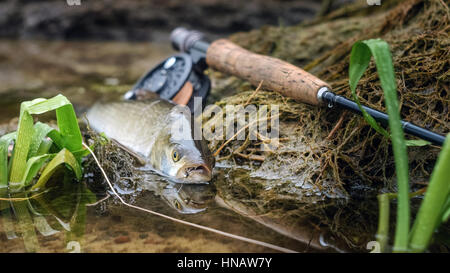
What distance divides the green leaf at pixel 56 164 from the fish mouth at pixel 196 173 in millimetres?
653

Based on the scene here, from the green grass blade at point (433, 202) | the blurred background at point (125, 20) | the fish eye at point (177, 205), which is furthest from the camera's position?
the blurred background at point (125, 20)

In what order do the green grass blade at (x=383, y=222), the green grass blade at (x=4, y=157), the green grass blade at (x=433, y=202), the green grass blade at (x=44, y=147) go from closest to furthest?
the green grass blade at (x=433, y=202) → the green grass blade at (x=383, y=222) → the green grass blade at (x=4, y=157) → the green grass blade at (x=44, y=147)

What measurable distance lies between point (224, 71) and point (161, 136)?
98 cm

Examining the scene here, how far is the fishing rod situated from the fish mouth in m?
0.81

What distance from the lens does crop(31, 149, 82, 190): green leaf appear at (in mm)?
2449

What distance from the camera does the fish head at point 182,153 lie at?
2694mm

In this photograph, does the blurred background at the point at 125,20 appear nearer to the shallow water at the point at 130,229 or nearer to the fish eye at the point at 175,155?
the fish eye at the point at 175,155

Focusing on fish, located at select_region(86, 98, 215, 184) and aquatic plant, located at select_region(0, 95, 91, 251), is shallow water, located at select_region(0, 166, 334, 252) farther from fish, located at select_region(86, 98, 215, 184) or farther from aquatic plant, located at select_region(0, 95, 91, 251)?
fish, located at select_region(86, 98, 215, 184)

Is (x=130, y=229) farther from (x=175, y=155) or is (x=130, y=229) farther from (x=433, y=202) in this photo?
(x=433, y=202)

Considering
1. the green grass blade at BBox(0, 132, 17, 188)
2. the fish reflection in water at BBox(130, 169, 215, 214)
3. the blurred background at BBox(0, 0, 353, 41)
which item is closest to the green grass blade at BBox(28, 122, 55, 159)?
the green grass blade at BBox(0, 132, 17, 188)

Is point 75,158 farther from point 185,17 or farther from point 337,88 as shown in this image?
point 185,17

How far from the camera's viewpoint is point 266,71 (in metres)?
3.17

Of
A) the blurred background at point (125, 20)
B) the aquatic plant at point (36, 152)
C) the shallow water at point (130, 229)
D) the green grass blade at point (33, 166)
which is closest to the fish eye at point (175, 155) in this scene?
the shallow water at point (130, 229)

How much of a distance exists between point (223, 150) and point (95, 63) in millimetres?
4741
